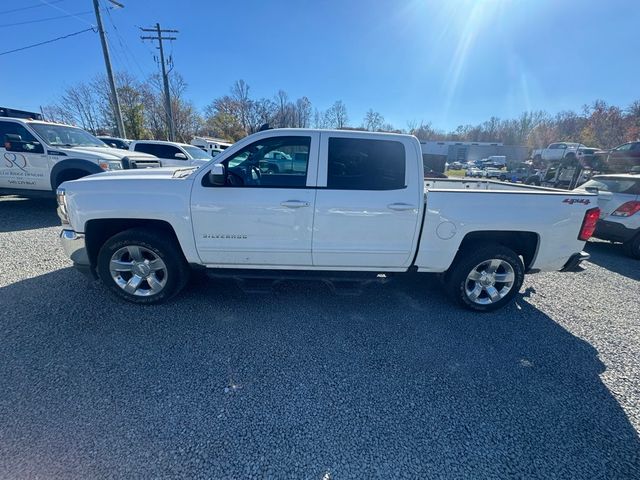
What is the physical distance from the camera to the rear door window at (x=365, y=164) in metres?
2.93

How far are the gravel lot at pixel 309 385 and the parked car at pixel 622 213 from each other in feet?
10.0

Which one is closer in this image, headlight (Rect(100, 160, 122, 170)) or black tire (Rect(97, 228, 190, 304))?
black tire (Rect(97, 228, 190, 304))

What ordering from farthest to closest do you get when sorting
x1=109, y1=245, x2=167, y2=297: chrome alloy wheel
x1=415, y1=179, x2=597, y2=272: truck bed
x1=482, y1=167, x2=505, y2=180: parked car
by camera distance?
x1=482, y1=167, x2=505, y2=180: parked car, x1=109, y1=245, x2=167, y2=297: chrome alloy wheel, x1=415, y1=179, x2=597, y2=272: truck bed

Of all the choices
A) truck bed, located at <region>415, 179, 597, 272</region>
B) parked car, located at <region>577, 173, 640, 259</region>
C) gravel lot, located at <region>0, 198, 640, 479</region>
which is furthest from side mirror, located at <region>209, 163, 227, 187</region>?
parked car, located at <region>577, 173, 640, 259</region>

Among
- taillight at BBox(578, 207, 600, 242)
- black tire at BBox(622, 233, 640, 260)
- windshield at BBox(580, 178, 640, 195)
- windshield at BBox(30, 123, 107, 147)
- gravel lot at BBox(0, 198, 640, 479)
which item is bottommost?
gravel lot at BBox(0, 198, 640, 479)

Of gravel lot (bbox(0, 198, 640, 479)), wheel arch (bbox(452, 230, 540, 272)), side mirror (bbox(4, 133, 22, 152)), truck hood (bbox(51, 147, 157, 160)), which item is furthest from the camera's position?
truck hood (bbox(51, 147, 157, 160))

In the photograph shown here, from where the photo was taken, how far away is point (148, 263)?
313 centimetres

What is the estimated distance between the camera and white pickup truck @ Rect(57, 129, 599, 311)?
290 cm

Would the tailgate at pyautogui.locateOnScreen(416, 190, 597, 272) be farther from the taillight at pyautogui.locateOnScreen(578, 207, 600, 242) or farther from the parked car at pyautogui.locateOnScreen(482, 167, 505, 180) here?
the parked car at pyautogui.locateOnScreen(482, 167, 505, 180)

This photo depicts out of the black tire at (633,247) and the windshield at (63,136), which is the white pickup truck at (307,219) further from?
the windshield at (63,136)

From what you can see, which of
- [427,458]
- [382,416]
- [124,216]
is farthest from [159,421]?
[124,216]

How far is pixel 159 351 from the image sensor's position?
2.54m

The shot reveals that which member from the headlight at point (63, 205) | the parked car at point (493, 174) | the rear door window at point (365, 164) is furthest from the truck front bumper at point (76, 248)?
the parked car at point (493, 174)

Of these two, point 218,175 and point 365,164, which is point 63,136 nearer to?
point 218,175
